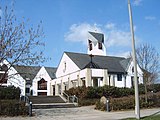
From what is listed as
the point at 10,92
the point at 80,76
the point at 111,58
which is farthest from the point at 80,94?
the point at 111,58

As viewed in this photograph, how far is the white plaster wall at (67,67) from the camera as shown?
41.2m

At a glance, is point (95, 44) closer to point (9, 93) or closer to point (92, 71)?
point (92, 71)

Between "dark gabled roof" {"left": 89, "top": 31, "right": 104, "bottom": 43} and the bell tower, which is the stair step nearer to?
the bell tower

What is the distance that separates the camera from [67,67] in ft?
144

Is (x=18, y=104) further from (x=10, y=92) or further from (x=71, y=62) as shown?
(x=71, y=62)

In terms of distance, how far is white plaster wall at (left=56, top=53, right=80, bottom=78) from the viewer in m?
41.2

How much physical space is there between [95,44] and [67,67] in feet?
39.2

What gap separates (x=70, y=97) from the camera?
109ft

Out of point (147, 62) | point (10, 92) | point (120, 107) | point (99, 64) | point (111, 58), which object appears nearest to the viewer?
point (120, 107)

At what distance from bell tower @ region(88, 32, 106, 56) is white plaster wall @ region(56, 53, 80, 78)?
28.8ft

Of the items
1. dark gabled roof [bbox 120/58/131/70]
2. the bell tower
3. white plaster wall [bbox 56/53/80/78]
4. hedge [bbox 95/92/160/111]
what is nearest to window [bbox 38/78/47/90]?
white plaster wall [bbox 56/53/80/78]

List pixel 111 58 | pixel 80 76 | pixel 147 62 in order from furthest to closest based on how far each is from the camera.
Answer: pixel 111 58 → pixel 80 76 → pixel 147 62

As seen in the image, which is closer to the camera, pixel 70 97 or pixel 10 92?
pixel 10 92

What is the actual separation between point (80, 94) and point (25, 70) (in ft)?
40.0
